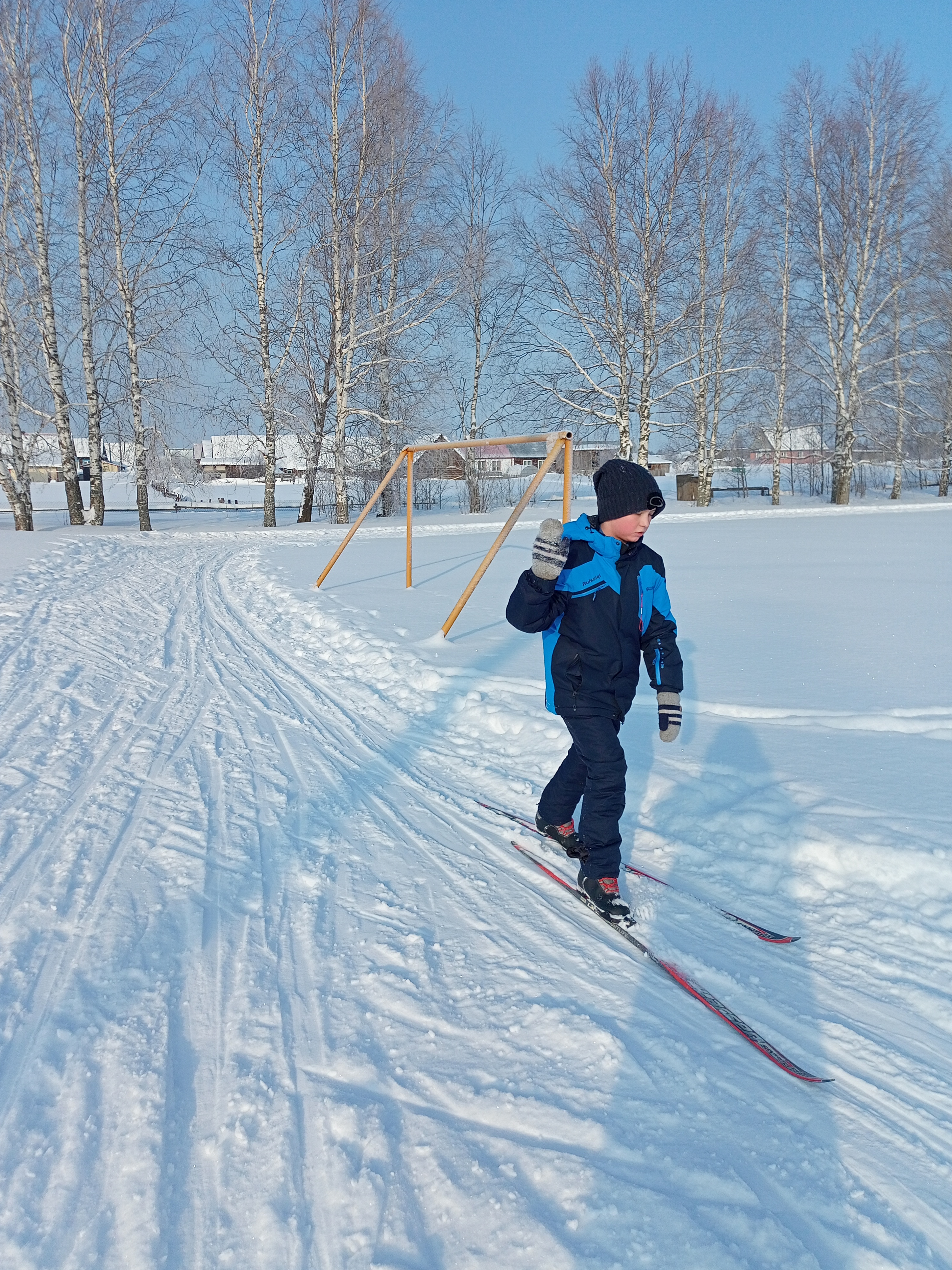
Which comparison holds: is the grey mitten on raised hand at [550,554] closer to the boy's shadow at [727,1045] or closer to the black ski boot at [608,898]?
the black ski boot at [608,898]

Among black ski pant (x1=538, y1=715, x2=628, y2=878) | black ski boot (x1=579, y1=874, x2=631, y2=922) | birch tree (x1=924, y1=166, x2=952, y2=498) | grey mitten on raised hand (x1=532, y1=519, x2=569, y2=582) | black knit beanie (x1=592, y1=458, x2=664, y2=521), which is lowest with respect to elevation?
black ski boot (x1=579, y1=874, x2=631, y2=922)

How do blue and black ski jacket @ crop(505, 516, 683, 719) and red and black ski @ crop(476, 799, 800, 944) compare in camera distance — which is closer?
red and black ski @ crop(476, 799, 800, 944)

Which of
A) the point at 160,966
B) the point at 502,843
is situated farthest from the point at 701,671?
the point at 160,966

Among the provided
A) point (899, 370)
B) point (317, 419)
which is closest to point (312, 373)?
point (317, 419)

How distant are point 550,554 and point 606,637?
392 mm

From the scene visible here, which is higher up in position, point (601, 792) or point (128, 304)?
point (128, 304)

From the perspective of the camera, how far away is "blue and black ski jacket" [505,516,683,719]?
2.77 metres

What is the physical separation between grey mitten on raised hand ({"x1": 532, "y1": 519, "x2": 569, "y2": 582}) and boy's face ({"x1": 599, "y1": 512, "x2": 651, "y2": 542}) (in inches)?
10.5

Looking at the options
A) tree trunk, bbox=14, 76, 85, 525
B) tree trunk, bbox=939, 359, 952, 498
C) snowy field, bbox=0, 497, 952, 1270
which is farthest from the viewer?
tree trunk, bbox=939, 359, 952, 498

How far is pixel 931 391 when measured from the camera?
93.6 ft

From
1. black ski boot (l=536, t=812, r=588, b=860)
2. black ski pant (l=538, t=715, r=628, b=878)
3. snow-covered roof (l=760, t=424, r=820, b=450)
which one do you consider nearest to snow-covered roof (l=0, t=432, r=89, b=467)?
black ski boot (l=536, t=812, r=588, b=860)

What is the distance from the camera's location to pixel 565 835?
3.25m

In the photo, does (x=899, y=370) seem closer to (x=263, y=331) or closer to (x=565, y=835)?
(x=263, y=331)

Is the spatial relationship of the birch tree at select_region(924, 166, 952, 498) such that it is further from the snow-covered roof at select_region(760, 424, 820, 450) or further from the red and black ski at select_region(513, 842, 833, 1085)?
the red and black ski at select_region(513, 842, 833, 1085)
